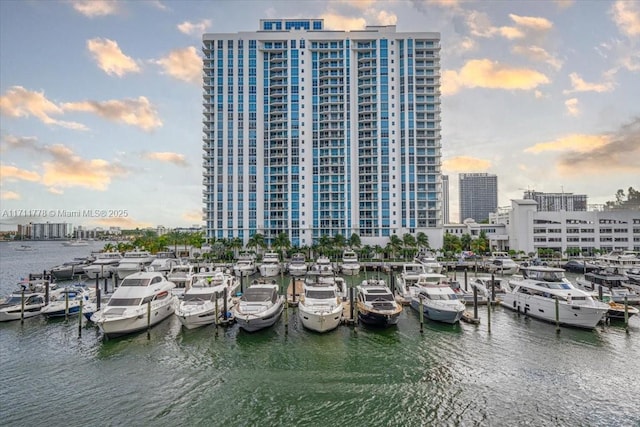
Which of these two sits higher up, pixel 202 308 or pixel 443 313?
pixel 202 308

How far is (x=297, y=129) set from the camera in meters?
94.2

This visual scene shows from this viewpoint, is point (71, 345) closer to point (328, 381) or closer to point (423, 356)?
point (328, 381)

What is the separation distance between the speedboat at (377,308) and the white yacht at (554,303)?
1161 centimetres

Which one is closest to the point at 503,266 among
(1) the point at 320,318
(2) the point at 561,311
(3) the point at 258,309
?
(2) the point at 561,311

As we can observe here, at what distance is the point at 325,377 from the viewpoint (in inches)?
765

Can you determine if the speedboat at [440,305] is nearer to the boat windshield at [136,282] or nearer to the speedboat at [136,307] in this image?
the speedboat at [136,307]

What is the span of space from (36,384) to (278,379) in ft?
42.6

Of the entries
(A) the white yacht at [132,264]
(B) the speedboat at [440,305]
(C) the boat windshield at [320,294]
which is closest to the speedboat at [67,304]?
(C) the boat windshield at [320,294]

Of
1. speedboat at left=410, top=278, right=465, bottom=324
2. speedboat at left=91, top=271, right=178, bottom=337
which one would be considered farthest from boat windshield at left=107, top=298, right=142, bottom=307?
speedboat at left=410, top=278, right=465, bottom=324

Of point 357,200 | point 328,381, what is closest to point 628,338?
point 328,381

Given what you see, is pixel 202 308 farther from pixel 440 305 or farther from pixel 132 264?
pixel 132 264

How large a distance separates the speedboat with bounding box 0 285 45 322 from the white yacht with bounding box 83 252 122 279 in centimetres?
1957

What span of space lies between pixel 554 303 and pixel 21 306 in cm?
4417

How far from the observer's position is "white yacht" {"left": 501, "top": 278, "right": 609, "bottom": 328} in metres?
26.3
